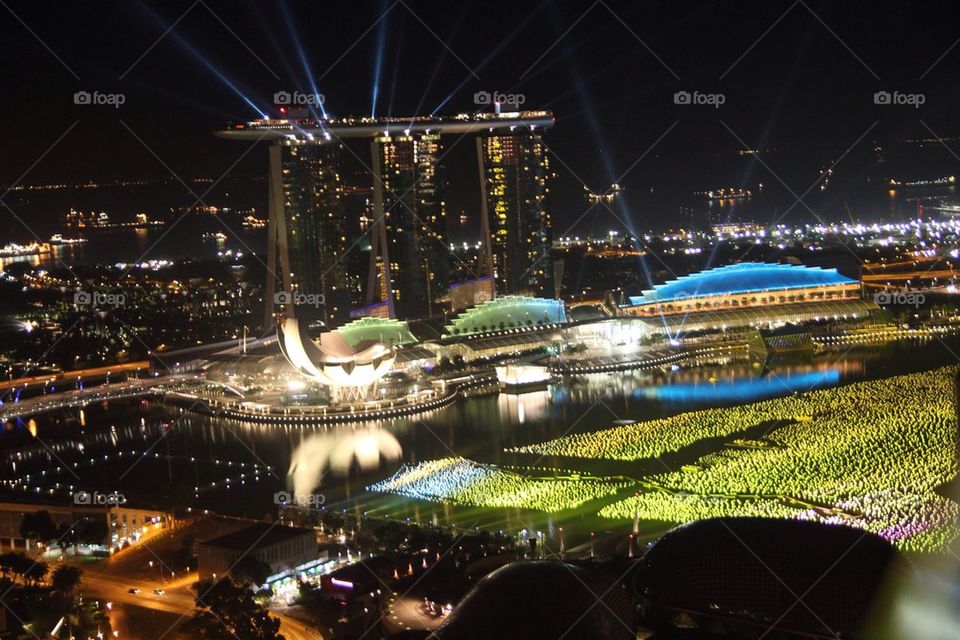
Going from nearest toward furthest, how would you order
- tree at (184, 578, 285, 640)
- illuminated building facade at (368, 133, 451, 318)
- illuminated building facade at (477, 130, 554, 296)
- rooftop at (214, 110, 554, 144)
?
tree at (184, 578, 285, 640)
rooftop at (214, 110, 554, 144)
illuminated building facade at (368, 133, 451, 318)
illuminated building facade at (477, 130, 554, 296)

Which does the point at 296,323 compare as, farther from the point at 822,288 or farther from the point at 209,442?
the point at 822,288

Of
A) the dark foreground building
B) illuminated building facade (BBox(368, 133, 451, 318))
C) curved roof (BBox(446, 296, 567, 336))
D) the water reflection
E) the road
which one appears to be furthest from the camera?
illuminated building facade (BBox(368, 133, 451, 318))

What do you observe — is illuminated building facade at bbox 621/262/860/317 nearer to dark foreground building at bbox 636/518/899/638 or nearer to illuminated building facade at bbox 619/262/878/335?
illuminated building facade at bbox 619/262/878/335

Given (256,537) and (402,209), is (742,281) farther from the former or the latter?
(256,537)

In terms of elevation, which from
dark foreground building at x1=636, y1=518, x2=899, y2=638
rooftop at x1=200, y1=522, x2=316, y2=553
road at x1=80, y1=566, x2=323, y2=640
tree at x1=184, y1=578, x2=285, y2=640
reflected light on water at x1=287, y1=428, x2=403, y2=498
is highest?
dark foreground building at x1=636, y1=518, x2=899, y2=638

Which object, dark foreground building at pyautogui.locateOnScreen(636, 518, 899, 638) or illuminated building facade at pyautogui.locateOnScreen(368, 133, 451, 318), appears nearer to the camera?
dark foreground building at pyautogui.locateOnScreen(636, 518, 899, 638)

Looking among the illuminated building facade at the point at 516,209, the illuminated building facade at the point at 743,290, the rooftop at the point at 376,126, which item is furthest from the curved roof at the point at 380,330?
the illuminated building facade at the point at 743,290

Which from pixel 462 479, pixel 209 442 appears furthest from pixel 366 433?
pixel 462 479

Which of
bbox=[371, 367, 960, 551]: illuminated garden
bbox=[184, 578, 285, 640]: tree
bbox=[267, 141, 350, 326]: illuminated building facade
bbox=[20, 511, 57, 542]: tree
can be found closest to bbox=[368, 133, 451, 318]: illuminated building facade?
bbox=[267, 141, 350, 326]: illuminated building facade
